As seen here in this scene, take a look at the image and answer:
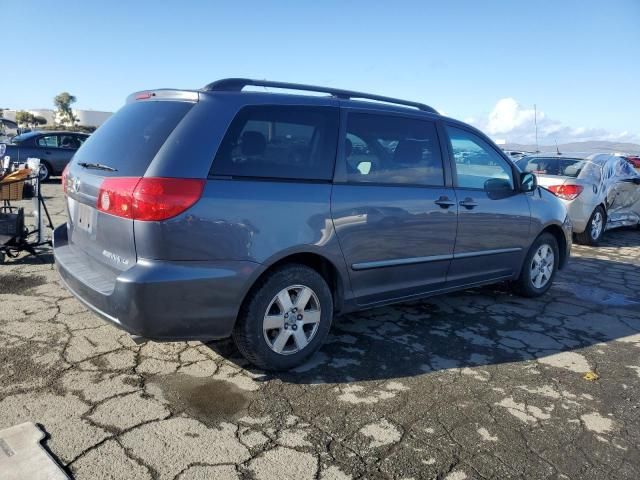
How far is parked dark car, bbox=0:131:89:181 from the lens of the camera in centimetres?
1434

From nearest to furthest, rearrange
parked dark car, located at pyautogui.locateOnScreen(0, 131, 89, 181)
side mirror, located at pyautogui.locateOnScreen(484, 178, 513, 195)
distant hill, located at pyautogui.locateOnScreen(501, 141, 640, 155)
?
side mirror, located at pyautogui.locateOnScreen(484, 178, 513, 195) → distant hill, located at pyautogui.locateOnScreen(501, 141, 640, 155) → parked dark car, located at pyautogui.locateOnScreen(0, 131, 89, 181)

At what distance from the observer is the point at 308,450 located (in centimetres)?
257

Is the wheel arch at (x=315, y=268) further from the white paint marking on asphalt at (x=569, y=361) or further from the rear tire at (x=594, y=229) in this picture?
the rear tire at (x=594, y=229)

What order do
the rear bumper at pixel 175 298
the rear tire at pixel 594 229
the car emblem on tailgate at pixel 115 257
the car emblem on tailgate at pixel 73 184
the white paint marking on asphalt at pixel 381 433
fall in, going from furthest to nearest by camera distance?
the rear tire at pixel 594 229 → the car emblem on tailgate at pixel 73 184 → the car emblem on tailgate at pixel 115 257 → the rear bumper at pixel 175 298 → the white paint marking on asphalt at pixel 381 433

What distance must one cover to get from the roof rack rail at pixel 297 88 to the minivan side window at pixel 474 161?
1.15 feet

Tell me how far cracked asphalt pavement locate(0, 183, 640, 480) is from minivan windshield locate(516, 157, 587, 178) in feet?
14.5

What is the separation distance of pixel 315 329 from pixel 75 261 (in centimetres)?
163

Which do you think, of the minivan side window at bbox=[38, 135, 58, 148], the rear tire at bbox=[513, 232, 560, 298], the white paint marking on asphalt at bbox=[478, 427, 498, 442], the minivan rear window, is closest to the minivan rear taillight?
the minivan rear window

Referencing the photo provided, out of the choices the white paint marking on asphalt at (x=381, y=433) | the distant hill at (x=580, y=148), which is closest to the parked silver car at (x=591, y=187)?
the distant hill at (x=580, y=148)

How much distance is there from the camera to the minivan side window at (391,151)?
144 inches

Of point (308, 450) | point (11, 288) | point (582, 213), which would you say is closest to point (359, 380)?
point (308, 450)

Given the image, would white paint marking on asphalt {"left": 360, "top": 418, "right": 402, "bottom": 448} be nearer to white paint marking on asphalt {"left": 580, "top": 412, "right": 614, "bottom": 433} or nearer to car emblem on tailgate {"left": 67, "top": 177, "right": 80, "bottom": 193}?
white paint marking on asphalt {"left": 580, "top": 412, "right": 614, "bottom": 433}

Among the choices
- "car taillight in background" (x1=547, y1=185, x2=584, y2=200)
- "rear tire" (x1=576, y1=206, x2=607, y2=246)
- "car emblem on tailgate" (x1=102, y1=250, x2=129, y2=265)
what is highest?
"car taillight in background" (x1=547, y1=185, x2=584, y2=200)

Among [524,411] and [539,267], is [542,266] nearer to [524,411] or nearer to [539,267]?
[539,267]
